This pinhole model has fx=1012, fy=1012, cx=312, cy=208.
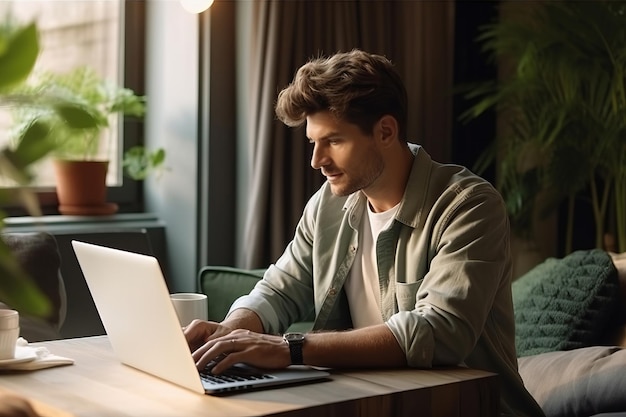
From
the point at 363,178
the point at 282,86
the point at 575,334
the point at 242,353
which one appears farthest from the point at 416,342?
the point at 282,86

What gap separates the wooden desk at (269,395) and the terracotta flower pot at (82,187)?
1823mm

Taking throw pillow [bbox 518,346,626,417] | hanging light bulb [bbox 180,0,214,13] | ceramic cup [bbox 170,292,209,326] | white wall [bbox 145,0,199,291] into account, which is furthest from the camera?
white wall [bbox 145,0,199,291]

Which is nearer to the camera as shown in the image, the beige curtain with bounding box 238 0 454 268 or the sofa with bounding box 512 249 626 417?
the sofa with bounding box 512 249 626 417

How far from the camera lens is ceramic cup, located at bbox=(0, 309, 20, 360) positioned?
181cm

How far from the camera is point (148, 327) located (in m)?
1.67

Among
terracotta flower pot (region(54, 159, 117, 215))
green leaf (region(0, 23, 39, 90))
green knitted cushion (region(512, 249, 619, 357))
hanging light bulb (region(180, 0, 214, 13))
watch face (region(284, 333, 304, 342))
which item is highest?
hanging light bulb (region(180, 0, 214, 13))

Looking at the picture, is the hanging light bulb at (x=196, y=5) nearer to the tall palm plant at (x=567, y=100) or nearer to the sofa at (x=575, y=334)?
the tall palm plant at (x=567, y=100)

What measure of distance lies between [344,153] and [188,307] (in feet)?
1.54

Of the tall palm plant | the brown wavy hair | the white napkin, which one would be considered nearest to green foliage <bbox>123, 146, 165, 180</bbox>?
the tall palm plant

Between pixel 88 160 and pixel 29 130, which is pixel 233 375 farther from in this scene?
pixel 88 160

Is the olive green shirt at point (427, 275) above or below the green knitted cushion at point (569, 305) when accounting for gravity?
above

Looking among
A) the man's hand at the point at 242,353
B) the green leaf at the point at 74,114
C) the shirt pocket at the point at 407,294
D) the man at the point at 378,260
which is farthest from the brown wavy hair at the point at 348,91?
the green leaf at the point at 74,114

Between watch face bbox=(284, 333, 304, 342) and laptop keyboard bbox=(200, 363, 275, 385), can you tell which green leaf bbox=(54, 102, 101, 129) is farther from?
watch face bbox=(284, 333, 304, 342)

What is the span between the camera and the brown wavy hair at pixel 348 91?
2.11 metres
